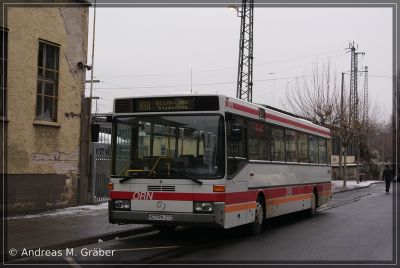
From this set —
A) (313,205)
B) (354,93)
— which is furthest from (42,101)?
(354,93)

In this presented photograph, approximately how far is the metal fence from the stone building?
0.70 m

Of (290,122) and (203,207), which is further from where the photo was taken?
(290,122)

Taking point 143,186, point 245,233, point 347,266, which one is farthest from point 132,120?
point 347,266

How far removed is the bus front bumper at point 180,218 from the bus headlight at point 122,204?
0.27 ft

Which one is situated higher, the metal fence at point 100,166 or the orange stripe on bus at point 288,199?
the metal fence at point 100,166

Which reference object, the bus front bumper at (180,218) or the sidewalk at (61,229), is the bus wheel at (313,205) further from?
the bus front bumper at (180,218)

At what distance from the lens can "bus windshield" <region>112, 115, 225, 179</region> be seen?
10398mm

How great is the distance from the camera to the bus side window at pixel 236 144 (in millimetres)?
10609

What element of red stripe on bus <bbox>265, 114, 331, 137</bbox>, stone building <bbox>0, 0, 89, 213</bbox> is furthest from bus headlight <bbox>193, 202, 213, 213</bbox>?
stone building <bbox>0, 0, 89, 213</bbox>

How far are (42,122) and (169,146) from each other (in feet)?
20.5

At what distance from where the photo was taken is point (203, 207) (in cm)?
1027

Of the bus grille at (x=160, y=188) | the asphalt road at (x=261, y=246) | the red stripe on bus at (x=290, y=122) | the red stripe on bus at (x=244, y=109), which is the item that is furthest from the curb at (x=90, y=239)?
the red stripe on bus at (x=290, y=122)

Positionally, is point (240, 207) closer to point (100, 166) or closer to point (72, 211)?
point (72, 211)

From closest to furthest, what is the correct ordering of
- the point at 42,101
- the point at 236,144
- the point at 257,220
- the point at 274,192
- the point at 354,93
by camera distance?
1. the point at 236,144
2. the point at 257,220
3. the point at 274,192
4. the point at 42,101
5. the point at 354,93
